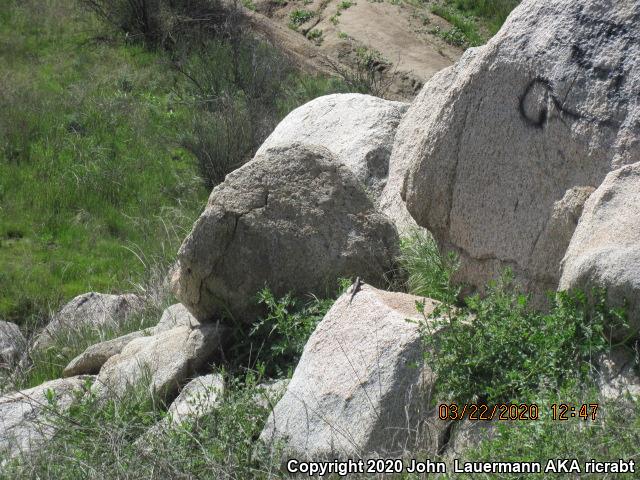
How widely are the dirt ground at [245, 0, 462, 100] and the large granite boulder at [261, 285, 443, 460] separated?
1096cm

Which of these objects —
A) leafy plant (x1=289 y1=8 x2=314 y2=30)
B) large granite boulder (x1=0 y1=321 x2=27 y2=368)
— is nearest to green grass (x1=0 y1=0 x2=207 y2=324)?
large granite boulder (x1=0 y1=321 x2=27 y2=368)

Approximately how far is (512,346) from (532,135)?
1173 mm

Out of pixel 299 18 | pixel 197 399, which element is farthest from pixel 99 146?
pixel 197 399

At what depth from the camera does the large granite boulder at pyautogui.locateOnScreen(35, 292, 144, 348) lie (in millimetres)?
8031

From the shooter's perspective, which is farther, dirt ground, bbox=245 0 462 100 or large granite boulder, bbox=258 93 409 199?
dirt ground, bbox=245 0 462 100

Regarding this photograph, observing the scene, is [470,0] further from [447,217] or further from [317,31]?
[447,217]

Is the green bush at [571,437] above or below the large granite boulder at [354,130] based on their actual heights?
above

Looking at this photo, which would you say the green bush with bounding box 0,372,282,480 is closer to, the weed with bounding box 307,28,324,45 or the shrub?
the shrub

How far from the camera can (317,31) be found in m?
17.5

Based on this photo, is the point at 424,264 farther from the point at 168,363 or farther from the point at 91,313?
the point at 91,313

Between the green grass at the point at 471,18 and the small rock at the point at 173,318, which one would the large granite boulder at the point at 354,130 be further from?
the green grass at the point at 471,18

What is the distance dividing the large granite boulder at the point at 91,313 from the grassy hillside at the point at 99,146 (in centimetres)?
70

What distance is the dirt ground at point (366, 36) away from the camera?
52.4ft

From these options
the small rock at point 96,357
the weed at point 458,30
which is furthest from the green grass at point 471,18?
the small rock at point 96,357
